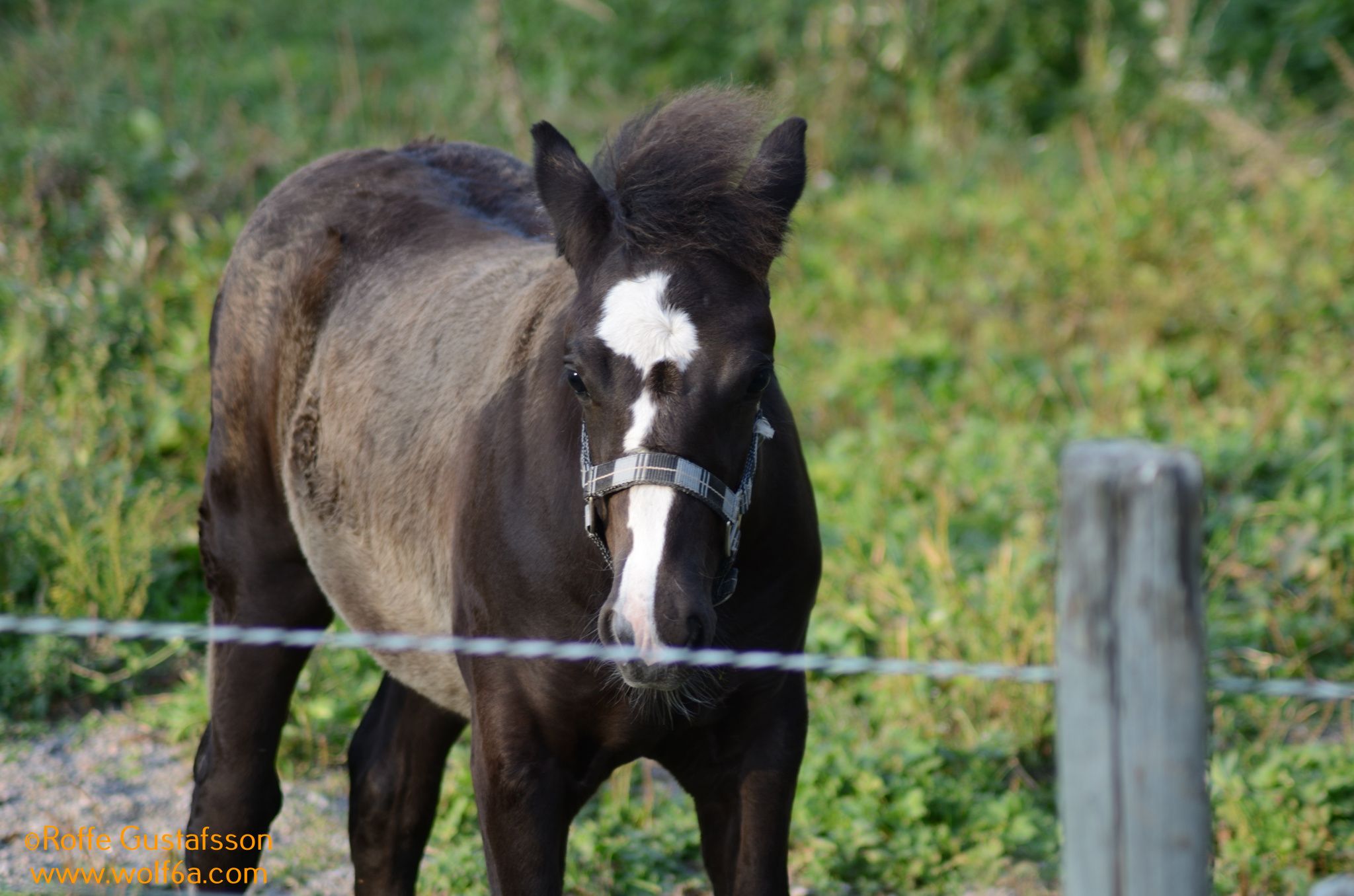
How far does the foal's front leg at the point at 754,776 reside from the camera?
2900mm

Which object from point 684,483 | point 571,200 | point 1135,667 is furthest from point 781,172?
point 1135,667

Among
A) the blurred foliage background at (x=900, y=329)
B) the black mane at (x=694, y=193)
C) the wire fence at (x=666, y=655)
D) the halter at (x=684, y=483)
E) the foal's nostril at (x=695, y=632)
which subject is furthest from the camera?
the blurred foliage background at (x=900, y=329)

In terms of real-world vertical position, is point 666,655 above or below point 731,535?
below

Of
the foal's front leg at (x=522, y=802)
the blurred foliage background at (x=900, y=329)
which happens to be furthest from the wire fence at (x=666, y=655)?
the blurred foliage background at (x=900, y=329)

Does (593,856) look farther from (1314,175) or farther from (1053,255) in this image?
(1314,175)

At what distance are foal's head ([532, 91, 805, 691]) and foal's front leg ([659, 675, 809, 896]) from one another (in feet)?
1.47

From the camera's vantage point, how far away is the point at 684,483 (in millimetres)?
2441

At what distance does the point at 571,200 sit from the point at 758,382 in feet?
2.00

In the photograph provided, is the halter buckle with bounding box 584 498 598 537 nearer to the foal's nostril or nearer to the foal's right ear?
the foal's nostril

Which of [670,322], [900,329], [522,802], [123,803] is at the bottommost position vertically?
[123,803]

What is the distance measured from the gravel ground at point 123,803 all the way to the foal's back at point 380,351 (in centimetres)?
100

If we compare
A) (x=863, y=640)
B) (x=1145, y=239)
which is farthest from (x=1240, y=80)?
(x=863, y=640)

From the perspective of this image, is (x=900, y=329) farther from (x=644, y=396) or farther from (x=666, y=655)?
(x=666, y=655)

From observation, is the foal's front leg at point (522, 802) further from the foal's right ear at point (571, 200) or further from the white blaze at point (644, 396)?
the foal's right ear at point (571, 200)
